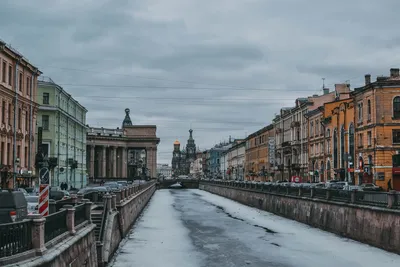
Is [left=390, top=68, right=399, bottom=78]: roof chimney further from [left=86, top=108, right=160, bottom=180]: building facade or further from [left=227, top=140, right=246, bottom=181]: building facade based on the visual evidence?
[left=227, top=140, right=246, bottom=181]: building facade

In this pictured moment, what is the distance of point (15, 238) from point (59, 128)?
7188 cm

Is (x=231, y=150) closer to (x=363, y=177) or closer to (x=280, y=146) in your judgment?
(x=280, y=146)

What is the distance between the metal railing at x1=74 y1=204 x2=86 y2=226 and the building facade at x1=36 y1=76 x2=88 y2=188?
157ft

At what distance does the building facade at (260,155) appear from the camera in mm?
115062

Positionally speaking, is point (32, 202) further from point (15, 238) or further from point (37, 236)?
point (15, 238)

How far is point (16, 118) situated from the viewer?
5875 centimetres

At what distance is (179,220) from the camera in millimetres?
50250

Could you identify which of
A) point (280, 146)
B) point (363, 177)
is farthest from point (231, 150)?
point (363, 177)

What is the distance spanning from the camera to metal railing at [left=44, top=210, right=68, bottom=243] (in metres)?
15.2

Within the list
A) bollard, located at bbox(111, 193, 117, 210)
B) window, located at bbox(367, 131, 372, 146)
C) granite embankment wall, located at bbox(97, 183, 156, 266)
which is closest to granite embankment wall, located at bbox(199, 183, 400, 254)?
window, located at bbox(367, 131, 372, 146)

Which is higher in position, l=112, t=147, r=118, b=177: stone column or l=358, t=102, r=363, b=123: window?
l=358, t=102, r=363, b=123: window

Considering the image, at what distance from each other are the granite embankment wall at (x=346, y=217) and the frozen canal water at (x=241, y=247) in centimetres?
59

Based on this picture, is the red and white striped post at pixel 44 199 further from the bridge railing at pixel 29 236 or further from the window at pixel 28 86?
the window at pixel 28 86

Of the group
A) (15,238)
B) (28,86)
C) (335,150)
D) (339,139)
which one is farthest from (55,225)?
(335,150)
